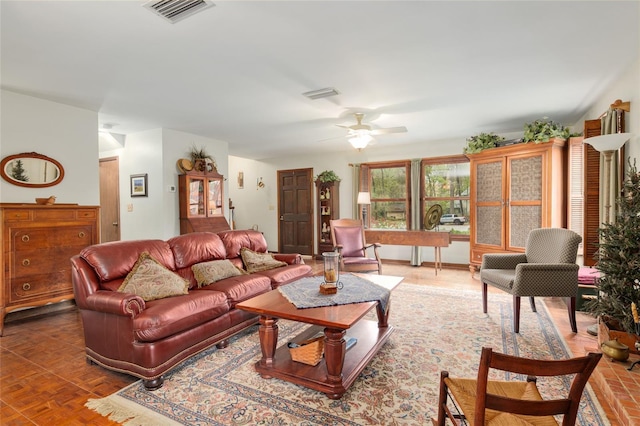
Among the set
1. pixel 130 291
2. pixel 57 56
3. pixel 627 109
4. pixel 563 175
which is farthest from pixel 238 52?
pixel 563 175

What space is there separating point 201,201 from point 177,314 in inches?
143

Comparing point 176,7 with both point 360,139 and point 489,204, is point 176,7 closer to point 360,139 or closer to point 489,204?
point 360,139

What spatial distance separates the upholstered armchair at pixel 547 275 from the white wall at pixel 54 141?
16.7 ft

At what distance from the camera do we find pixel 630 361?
7.40ft

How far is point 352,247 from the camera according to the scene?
548 cm

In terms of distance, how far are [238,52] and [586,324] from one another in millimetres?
4158

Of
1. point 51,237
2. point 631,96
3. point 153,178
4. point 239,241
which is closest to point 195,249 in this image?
point 239,241

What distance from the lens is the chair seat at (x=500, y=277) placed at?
3.23m

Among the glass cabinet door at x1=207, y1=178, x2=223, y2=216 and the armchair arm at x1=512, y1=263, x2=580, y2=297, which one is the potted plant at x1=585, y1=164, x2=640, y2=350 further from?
the glass cabinet door at x1=207, y1=178, x2=223, y2=216

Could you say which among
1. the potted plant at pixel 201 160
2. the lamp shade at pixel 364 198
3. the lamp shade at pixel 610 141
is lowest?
the lamp shade at pixel 364 198

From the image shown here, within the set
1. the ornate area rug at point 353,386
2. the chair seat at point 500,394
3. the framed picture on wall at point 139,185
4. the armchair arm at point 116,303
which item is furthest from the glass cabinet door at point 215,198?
the chair seat at point 500,394

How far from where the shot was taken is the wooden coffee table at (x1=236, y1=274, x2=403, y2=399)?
6.64 ft

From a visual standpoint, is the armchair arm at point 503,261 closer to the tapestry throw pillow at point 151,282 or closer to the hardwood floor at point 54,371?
the hardwood floor at point 54,371

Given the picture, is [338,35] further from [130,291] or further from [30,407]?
[30,407]
